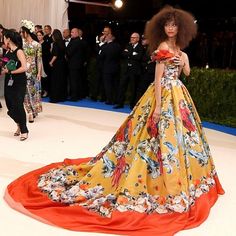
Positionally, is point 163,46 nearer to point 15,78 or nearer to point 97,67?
point 15,78

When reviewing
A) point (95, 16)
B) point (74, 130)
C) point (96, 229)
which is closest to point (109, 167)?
A: point (96, 229)

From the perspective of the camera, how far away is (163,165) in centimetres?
344

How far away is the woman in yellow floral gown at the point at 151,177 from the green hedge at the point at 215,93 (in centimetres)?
374

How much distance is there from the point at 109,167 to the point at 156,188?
454 millimetres

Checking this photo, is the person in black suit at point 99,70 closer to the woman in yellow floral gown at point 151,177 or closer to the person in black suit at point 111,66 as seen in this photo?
the person in black suit at point 111,66

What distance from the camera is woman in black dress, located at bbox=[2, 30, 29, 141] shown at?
553 cm

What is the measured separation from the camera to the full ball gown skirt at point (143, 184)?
329 cm

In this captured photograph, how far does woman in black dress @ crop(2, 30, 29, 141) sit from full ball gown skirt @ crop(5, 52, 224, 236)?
1.94 metres

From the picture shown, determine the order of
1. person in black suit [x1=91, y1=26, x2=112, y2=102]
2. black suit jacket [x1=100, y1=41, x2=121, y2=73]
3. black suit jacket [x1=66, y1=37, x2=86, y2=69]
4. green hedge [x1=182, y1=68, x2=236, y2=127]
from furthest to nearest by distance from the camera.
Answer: black suit jacket [x1=66, y1=37, x2=86, y2=69], person in black suit [x1=91, y1=26, x2=112, y2=102], black suit jacket [x1=100, y1=41, x2=121, y2=73], green hedge [x1=182, y1=68, x2=236, y2=127]

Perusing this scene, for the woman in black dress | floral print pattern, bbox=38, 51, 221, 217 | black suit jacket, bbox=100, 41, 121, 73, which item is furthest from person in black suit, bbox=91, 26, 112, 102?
floral print pattern, bbox=38, 51, 221, 217

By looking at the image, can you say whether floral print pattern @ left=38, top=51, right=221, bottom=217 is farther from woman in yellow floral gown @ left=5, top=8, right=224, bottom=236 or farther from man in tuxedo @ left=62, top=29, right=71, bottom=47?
man in tuxedo @ left=62, top=29, right=71, bottom=47

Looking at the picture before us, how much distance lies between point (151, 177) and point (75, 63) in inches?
233

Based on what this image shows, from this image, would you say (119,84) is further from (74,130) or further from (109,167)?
(109,167)

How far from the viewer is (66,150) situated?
5.32 meters
